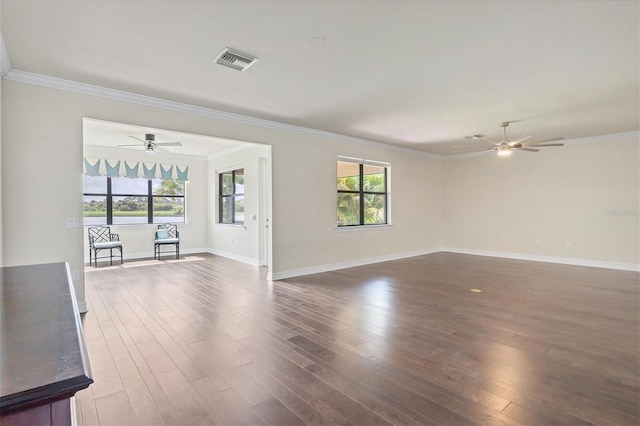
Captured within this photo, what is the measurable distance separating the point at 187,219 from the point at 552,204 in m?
9.03

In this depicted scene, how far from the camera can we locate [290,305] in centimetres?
408

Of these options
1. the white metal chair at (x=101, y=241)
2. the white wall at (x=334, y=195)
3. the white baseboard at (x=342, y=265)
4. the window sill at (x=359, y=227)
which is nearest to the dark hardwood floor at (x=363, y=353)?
the white baseboard at (x=342, y=265)

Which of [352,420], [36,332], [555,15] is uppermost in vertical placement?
[555,15]

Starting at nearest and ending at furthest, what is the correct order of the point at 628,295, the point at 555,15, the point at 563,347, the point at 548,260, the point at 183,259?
1. the point at 555,15
2. the point at 563,347
3. the point at 628,295
4. the point at 548,260
5. the point at 183,259

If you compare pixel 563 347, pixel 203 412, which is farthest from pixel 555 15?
pixel 203 412

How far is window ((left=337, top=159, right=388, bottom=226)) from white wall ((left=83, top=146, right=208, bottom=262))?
435 cm

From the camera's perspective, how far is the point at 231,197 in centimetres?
817

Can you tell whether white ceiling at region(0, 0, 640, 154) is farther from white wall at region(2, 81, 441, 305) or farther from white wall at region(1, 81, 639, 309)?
white wall at region(1, 81, 639, 309)

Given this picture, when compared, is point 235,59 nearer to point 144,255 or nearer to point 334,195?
point 334,195

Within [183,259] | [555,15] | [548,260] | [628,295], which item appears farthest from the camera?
[183,259]

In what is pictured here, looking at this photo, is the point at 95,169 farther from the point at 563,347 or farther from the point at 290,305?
the point at 563,347

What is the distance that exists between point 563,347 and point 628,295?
2.68 meters

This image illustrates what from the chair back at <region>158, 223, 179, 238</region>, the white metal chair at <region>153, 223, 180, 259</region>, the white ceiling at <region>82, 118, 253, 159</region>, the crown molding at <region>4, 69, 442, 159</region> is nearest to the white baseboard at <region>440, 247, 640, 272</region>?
the crown molding at <region>4, 69, 442, 159</region>

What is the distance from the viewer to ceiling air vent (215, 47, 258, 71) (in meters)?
2.95
